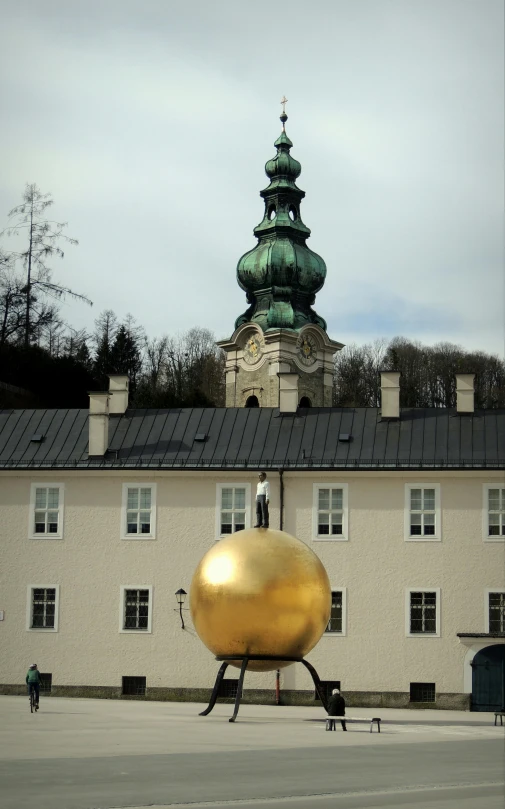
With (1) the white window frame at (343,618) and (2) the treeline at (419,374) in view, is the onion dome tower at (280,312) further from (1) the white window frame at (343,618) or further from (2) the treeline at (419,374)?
(1) the white window frame at (343,618)

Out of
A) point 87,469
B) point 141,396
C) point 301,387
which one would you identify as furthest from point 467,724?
point 141,396

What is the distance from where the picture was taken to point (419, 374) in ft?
278

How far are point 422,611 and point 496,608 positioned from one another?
1.95 metres

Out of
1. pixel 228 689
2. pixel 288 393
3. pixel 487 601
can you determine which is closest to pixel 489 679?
pixel 487 601

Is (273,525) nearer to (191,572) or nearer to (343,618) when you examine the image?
(191,572)

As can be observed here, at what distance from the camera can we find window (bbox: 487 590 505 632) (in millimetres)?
35125

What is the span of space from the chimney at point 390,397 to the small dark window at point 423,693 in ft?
25.2

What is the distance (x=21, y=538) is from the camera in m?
37.2

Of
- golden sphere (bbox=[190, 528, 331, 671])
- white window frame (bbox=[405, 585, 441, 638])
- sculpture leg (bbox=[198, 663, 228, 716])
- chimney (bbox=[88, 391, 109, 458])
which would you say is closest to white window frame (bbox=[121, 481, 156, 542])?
chimney (bbox=[88, 391, 109, 458])

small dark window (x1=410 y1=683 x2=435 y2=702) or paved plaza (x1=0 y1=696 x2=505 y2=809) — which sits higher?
paved plaza (x1=0 y1=696 x2=505 y2=809)

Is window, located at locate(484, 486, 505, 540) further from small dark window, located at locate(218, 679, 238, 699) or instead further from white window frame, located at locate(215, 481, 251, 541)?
small dark window, located at locate(218, 679, 238, 699)

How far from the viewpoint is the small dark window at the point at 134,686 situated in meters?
36.0

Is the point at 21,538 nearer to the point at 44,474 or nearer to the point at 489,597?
the point at 44,474

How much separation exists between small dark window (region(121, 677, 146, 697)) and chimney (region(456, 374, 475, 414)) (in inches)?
459
